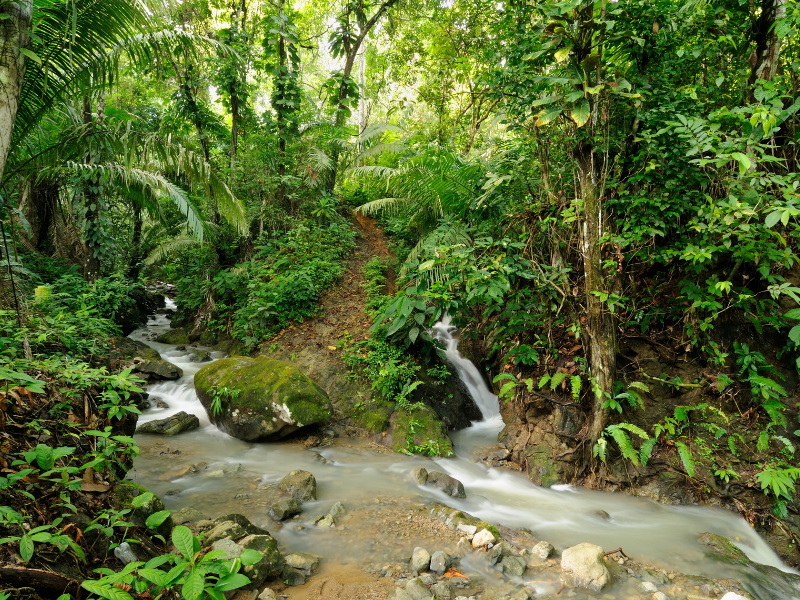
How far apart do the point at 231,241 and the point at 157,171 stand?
97.0 inches

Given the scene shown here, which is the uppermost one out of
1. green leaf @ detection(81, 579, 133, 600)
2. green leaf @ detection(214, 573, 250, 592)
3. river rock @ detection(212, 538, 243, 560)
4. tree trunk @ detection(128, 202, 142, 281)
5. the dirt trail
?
tree trunk @ detection(128, 202, 142, 281)

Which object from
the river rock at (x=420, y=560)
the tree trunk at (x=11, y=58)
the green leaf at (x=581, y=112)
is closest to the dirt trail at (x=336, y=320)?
the river rock at (x=420, y=560)

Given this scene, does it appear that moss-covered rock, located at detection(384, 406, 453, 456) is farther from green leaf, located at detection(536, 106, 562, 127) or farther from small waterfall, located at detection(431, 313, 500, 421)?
green leaf, located at detection(536, 106, 562, 127)

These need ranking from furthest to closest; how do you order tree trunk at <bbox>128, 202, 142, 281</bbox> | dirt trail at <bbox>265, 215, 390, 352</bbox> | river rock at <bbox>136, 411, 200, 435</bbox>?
tree trunk at <bbox>128, 202, 142, 281</bbox> → dirt trail at <bbox>265, 215, 390, 352</bbox> → river rock at <bbox>136, 411, 200, 435</bbox>

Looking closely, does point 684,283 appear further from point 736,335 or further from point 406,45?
point 406,45

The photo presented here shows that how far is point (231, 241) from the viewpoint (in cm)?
1009

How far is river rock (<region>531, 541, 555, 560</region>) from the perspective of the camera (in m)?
3.45

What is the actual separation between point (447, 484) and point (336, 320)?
12.8ft

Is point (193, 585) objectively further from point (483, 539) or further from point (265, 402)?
point (265, 402)

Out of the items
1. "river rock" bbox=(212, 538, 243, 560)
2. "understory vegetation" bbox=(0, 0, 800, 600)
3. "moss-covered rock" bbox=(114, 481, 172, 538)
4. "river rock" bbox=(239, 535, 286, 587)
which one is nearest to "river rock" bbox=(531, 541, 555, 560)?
"understory vegetation" bbox=(0, 0, 800, 600)

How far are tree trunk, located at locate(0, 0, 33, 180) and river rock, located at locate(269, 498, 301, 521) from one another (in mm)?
3444

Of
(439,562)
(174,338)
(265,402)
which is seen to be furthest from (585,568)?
(174,338)

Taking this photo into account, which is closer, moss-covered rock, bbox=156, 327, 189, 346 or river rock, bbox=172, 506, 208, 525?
river rock, bbox=172, 506, 208, 525

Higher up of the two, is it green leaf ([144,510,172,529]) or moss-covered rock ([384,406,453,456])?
green leaf ([144,510,172,529])
